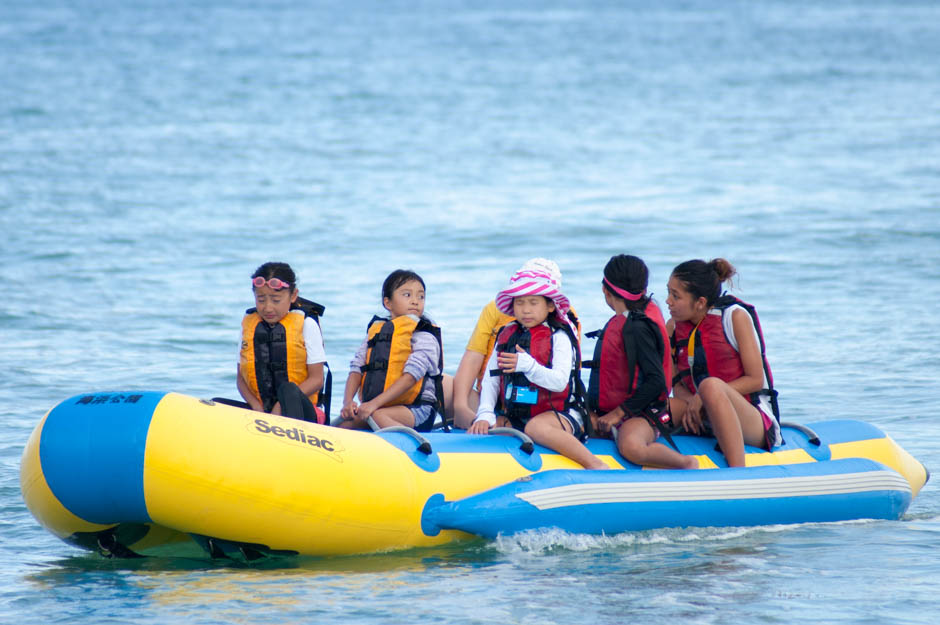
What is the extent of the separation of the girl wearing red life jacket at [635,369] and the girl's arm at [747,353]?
358mm

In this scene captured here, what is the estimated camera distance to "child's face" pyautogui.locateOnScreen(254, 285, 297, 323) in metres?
5.73

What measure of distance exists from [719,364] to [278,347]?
2.04 metres

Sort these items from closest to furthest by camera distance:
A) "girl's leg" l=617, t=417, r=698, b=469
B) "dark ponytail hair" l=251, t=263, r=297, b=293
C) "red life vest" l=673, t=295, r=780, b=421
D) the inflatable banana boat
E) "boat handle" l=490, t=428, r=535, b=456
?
the inflatable banana boat, "boat handle" l=490, t=428, r=535, b=456, "girl's leg" l=617, t=417, r=698, b=469, "red life vest" l=673, t=295, r=780, b=421, "dark ponytail hair" l=251, t=263, r=297, b=293

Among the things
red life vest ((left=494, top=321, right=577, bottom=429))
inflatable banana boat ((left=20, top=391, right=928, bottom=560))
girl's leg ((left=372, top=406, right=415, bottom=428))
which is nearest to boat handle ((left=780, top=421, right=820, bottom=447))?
inflatable banana boat ((left=20, top=391, right=928, bottom=560))

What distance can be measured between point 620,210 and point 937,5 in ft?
217

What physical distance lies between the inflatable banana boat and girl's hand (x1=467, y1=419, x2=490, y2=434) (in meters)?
0.11

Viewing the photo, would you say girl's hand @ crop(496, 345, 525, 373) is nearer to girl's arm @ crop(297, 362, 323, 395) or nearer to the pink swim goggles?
girl's arm @ crop(297, 362, 323, 395)

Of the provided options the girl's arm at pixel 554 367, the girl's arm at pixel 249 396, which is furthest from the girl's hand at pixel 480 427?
the girl's arm at pixel 249 396

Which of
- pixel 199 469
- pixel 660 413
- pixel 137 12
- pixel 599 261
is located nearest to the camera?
pixel 199 469

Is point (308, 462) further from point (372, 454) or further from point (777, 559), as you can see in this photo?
point (777, 559)

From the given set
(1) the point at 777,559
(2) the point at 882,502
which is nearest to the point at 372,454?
(1) the point at 777,559

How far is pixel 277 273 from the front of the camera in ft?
18.8

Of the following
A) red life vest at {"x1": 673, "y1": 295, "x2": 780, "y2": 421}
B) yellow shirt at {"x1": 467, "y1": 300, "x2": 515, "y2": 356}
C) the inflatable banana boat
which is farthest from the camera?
yellow shirt at {"x1": 467, "y1": 300, "x2": 515, "y2": 356}

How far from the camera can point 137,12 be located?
71438mm
